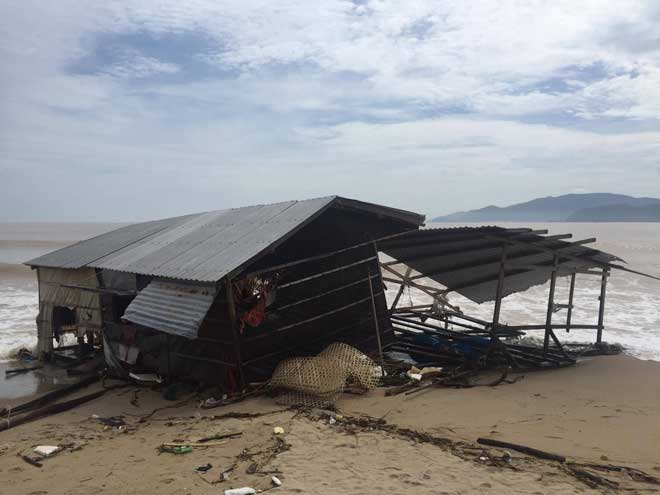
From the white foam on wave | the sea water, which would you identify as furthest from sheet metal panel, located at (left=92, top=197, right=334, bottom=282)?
the sea water

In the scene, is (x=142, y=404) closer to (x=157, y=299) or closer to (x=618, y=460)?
(x=157, y=299)

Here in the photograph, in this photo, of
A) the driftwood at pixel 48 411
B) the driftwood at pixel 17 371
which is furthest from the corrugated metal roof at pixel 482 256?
the driftwood at pixel 17 371

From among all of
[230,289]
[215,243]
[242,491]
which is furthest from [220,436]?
[215,243]

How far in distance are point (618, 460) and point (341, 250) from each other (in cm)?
596

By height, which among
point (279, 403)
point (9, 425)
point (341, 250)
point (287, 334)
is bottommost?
point (9, 425)

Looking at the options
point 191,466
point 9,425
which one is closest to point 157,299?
point 9,425

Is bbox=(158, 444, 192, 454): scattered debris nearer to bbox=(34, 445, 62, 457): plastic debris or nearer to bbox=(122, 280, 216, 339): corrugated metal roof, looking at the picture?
bbox=(34, 445, 62, 457): plastic debris

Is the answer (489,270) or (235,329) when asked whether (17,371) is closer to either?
(235,329)

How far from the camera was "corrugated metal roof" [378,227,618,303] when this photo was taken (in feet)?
34.2

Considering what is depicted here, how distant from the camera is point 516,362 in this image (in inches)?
432

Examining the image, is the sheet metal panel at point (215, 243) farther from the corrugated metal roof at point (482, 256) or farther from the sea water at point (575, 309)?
the sea water at point (575, 309)

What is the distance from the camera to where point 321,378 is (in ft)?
27.7

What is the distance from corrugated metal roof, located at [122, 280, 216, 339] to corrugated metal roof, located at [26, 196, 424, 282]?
29cm

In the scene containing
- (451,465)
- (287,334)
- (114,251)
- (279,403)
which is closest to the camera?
(451,465)
